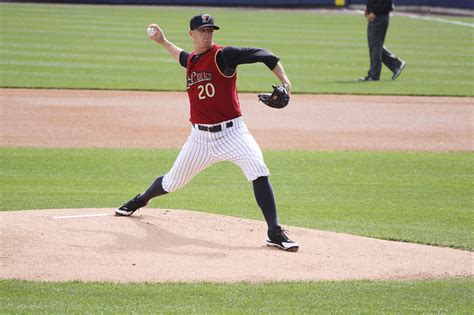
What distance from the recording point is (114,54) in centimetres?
2072

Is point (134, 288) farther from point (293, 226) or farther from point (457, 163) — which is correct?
point (457, 163)

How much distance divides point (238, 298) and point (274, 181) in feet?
13.6

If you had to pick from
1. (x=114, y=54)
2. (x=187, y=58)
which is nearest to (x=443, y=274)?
(x=187, y=58)

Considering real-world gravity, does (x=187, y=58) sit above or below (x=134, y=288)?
above

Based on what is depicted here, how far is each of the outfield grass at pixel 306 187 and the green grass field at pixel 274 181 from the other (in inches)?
0.7

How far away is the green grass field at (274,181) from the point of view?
5.55 m

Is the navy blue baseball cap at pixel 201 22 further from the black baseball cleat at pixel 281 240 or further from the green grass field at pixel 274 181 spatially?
the green grass field at pixel 274 181

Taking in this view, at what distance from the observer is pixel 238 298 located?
18.3 feet

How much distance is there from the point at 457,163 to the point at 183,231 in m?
4.80

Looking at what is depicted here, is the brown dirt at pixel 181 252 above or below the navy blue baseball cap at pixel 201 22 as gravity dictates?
below

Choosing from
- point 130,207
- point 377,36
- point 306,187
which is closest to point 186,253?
point 130,207

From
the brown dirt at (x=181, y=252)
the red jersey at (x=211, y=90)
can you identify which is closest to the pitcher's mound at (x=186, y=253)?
the brown dirt at (x=181, y=252)

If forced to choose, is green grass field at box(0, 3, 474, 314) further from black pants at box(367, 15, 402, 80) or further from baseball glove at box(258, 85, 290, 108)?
baseball glove at box(258, 85, 290, 108)

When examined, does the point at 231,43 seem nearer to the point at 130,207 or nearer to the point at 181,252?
the point at 130,207
